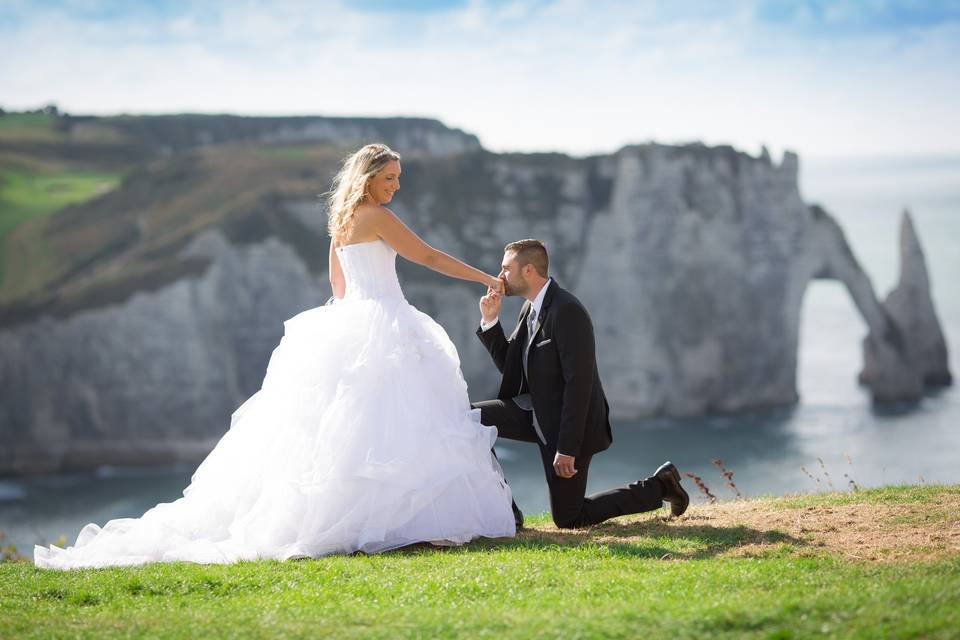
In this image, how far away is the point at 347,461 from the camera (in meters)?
9.45

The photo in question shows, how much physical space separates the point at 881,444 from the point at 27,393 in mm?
47155

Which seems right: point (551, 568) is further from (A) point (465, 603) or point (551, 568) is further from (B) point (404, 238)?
(B) point (404, 238)

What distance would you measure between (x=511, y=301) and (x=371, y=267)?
2195 inches

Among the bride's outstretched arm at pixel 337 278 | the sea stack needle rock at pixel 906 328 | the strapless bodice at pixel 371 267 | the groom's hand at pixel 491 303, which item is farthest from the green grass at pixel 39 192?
the groom's hand at pixel 491 303

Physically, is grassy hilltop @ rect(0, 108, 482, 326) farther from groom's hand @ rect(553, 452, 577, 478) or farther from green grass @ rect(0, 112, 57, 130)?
groom's hand @ rect(553, 452, 577, 478)

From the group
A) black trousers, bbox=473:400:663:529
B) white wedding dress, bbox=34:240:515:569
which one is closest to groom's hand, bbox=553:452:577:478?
black trousers, bbox=473:400:663:529

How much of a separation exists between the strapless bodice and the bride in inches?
0.5

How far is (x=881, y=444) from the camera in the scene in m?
59.2

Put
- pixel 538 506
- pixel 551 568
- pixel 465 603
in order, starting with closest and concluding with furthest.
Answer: pixel 465 603
pixel 551 568
pixel 538 506

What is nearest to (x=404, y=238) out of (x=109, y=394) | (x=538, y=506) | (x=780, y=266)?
(x=538, y=506)

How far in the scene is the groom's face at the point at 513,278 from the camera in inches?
408

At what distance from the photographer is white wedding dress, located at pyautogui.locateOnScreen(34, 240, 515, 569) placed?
9438 millimetres

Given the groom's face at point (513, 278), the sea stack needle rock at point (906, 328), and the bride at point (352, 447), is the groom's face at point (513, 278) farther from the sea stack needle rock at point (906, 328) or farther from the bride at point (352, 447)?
the sea stack needle rock at point (906, 328)

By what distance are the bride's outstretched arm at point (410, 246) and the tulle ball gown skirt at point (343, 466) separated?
54 centimetres
